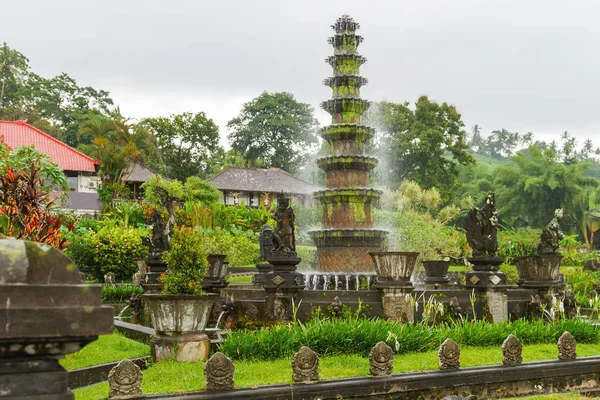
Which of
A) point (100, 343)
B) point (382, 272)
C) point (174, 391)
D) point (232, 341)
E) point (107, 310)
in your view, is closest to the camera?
point (107, 310)

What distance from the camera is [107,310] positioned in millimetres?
2865

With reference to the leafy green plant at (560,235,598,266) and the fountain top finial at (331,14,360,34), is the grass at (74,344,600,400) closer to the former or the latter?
the fountain top finial at (331,14,360,34)

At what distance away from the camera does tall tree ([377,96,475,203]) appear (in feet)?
166

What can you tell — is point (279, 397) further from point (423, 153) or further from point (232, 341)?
point (423, 153)

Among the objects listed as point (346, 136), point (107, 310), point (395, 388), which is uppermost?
point (346, 136)

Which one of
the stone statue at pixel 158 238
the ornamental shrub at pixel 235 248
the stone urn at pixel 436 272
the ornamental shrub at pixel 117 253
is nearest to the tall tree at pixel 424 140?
the ornamental shrub at pixel 235 248

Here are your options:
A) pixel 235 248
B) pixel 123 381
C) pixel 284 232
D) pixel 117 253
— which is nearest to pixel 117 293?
pixel 117 253

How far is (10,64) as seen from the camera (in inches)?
2436

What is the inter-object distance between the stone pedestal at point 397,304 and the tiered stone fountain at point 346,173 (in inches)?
246

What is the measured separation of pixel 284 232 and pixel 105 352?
16.2 ft

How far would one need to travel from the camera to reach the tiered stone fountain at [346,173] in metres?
20.0

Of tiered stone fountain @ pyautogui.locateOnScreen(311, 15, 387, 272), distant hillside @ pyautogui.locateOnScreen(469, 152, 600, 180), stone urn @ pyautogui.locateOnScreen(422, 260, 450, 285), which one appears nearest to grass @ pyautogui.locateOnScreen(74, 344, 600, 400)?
stone urn @ pyautogui.locateOnScreen(422, 260, 450, 285)

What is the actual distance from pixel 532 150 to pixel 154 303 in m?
55.7

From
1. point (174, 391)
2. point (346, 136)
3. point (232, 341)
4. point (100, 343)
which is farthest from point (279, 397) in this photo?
point (346, 136)
